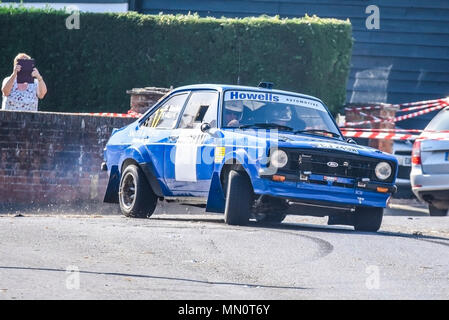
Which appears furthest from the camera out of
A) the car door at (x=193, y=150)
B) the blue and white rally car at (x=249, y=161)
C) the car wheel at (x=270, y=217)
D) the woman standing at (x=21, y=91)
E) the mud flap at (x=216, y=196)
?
the woman standing at (x=21, y=91)

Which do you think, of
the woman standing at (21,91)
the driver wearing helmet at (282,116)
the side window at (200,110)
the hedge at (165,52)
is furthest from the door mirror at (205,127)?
the hedge at (165,52)

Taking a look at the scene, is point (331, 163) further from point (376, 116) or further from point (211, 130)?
point (376, 116)

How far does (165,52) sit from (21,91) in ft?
12.0

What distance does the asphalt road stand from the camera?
7.79 metres

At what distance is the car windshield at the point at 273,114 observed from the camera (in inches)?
504

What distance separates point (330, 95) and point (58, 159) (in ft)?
19.2

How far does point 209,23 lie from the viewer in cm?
2061

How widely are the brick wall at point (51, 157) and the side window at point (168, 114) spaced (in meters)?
3.00

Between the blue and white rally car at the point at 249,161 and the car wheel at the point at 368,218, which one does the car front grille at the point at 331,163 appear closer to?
the blue and white rally car at the point at 249,161

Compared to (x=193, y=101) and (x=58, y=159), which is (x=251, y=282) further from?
(x=58, y=159)

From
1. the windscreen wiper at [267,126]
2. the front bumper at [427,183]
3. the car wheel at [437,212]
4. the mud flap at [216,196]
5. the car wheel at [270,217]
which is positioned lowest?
the car wheel at [437,212]

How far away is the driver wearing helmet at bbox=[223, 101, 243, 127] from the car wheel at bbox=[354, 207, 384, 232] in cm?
158

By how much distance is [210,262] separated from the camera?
927cm

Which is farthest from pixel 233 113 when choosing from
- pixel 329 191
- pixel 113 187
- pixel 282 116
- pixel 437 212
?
pixel 437 212
